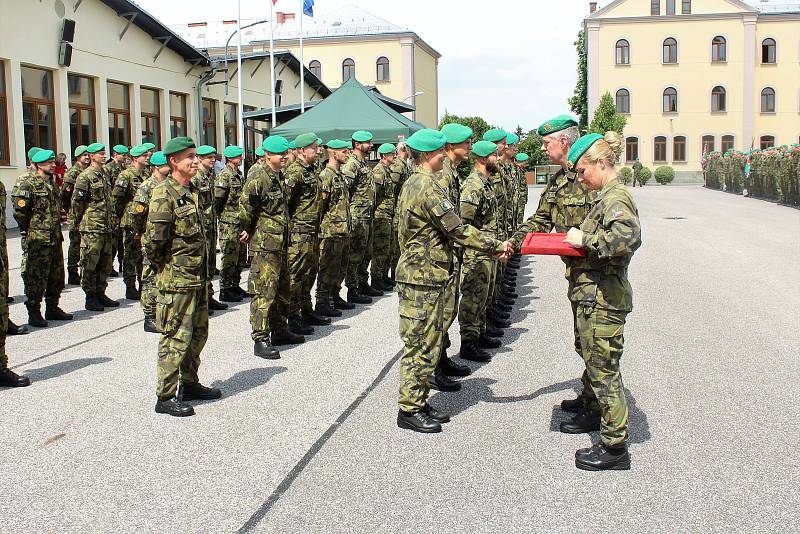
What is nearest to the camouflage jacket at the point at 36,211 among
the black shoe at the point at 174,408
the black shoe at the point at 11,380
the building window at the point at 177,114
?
the black shoe at the point at 11,380

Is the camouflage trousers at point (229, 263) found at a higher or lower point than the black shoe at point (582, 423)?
higher

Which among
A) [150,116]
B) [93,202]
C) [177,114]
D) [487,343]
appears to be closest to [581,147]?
[487,343]

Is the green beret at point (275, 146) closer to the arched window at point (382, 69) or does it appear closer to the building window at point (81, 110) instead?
the building window at point (81, 110)

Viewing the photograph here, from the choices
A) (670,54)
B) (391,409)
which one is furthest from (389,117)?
(670,54)

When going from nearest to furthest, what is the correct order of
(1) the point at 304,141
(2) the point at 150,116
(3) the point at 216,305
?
1. (1) the point at 304,141
2. (3) the point at 216,305
3. (2) the point at 150,116

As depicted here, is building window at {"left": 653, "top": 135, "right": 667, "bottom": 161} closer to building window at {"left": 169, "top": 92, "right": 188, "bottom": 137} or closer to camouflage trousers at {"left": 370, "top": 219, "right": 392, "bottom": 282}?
building window at {"left": 169, "top": 92, "right": 188, "bottom": 137}

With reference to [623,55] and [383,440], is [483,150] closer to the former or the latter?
[383,440]

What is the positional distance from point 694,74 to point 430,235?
65.7 m

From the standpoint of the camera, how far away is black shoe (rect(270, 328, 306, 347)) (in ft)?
28.5

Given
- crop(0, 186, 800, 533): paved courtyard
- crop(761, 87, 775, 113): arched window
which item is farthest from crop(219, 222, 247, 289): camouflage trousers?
crop(761, 87, 775, 113): arched window

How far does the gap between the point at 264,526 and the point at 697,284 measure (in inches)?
381

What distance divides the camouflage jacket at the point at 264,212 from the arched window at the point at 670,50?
63.0 meters

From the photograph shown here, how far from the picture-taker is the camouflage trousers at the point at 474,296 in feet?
26.1

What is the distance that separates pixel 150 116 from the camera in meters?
30.3
